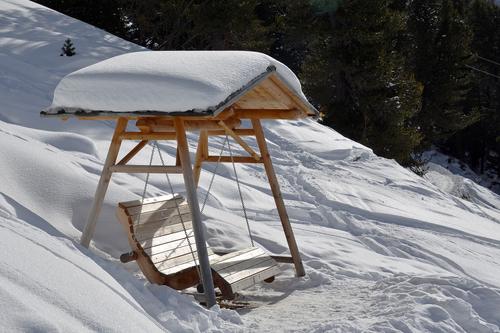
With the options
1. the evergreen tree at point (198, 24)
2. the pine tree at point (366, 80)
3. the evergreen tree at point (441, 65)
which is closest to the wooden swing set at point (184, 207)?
the pine tree at point (366, 80)

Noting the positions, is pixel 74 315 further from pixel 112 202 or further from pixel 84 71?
pixel 112 202

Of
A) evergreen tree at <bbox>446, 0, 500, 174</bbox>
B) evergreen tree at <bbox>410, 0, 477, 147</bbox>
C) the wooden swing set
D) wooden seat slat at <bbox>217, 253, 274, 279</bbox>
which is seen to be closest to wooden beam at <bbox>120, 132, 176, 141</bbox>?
the wooden swing set

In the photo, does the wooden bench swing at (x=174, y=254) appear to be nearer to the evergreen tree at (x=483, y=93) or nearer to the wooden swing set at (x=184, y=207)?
the wooden swing set at (x=184, y=207)

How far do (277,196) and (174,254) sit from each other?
1012 millimetres

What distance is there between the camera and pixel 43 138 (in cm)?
741

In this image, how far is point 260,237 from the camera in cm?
663

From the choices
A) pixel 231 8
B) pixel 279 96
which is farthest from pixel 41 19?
pixel 279 96

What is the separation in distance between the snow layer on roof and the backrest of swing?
2.98 feet

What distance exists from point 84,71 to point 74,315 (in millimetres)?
2100

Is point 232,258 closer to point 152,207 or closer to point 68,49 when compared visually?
point 152,207

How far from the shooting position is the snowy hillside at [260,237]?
3381 mm

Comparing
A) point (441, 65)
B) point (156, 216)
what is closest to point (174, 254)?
point (156, 216)

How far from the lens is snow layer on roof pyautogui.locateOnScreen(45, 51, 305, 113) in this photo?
414 centimetres

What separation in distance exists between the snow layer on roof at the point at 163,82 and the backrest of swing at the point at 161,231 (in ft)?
2.98
